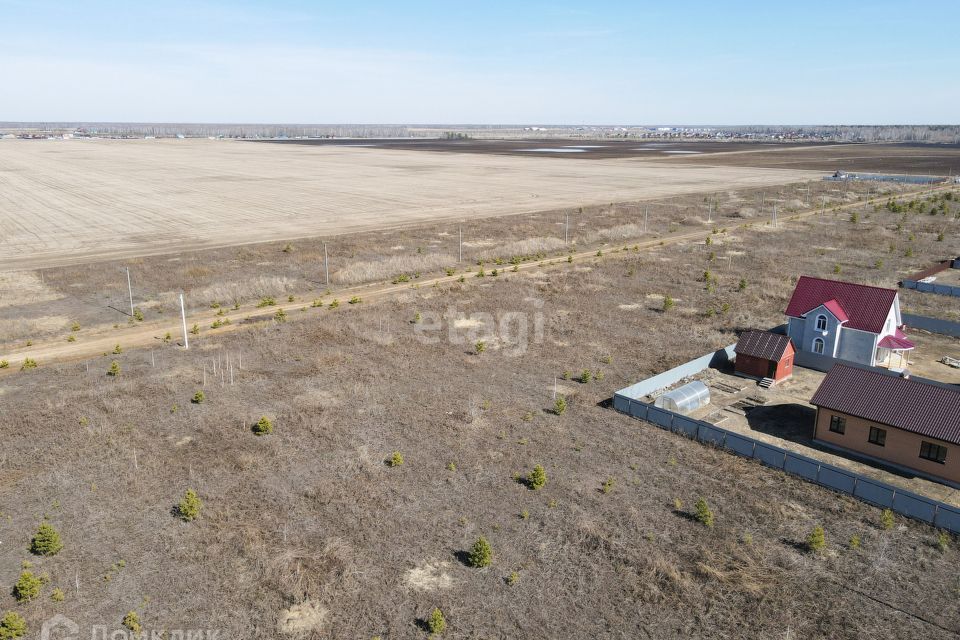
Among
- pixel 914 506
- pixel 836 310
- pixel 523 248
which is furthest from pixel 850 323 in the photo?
pixel 523 248

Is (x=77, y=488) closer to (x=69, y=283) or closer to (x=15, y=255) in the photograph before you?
(x=69, y=283)

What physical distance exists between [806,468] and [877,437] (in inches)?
189

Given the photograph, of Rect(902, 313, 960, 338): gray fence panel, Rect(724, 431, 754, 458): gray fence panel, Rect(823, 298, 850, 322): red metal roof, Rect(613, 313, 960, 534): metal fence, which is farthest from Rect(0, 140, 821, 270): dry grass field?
Rect(724, 431, 754, 458): gray fence panel

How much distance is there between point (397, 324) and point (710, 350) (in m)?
22.1

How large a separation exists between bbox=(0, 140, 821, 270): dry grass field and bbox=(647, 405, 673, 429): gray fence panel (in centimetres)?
5773

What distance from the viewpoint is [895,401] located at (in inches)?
1115

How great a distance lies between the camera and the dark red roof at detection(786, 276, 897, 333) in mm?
38438

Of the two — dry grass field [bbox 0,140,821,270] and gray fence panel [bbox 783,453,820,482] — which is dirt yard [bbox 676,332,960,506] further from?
dry grass field [bbox 0,140,821,270]

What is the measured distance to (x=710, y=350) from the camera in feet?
138

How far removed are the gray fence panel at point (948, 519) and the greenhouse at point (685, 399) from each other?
11.9 m

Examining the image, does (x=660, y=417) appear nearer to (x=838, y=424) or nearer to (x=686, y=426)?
(x=686, y=426)

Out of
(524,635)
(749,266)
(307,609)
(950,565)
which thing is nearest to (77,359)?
(307,609)

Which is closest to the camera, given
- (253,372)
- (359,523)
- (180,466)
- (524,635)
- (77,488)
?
(524,635)

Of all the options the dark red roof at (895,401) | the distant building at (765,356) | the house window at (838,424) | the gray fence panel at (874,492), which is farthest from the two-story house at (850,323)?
the gray fence panel at (874,492)
